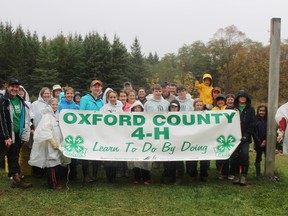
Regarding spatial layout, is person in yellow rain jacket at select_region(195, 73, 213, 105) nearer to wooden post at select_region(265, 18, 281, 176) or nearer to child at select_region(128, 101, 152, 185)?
wooden post at select_region(265, 18, 281, 176)

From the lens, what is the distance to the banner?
6.88 meters

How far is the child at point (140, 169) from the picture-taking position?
23.1 feet

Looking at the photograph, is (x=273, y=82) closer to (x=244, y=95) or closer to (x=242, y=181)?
(x=244, y=95)

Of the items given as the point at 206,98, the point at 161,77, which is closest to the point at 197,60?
the point at 161,77

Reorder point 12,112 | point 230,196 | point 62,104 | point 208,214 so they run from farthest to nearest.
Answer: point 62,104, point 12,112, point 230,196, point 208,214

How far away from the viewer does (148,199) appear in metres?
6.02

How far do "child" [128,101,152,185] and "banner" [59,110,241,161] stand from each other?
0.22m

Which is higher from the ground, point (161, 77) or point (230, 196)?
point (161, 77)

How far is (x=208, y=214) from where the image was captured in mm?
5270

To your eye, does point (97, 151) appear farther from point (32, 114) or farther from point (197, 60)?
point (197, 60)

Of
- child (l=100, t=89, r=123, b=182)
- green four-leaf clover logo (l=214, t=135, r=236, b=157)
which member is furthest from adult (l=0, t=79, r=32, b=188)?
green four-leaf clover logo (l=214, t=135, r=236, b=157)

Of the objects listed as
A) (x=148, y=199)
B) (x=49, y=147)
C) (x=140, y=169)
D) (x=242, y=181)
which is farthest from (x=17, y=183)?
(x=242, y=181)

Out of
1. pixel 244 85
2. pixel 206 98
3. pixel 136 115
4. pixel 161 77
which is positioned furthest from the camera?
pixel 161 77

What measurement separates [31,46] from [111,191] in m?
44.5
